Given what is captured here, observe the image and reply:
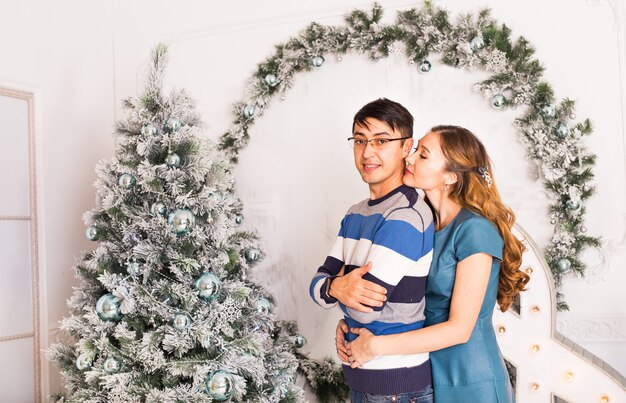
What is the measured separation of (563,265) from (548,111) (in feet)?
2.17

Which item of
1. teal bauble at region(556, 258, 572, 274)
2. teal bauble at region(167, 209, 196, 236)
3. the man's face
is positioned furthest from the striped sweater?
teal bauble at region(556, 258, 572, 274)

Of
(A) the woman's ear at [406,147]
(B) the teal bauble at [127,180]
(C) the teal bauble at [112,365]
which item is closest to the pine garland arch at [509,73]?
(A) the woman's ear at [406,147]

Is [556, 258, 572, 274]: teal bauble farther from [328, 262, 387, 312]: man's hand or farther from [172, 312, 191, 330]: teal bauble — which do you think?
[172, 312, 191, 330]: teal bauble

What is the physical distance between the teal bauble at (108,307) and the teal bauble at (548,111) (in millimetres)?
1898

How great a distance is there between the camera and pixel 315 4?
308cm

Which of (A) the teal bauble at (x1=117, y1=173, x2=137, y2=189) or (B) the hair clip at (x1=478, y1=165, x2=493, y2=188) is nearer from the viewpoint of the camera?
(B) the hair clip at (x1=478, y1=165, x2=493, y2=188)

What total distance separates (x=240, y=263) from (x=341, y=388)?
98 centimetres

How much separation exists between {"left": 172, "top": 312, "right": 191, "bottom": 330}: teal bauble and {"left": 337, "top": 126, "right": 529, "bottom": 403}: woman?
1.73ft


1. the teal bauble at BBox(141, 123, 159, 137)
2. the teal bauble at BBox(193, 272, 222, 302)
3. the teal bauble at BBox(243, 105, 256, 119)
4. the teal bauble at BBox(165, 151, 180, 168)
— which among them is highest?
the teal bauble at BBox(243, 105, 256, 119)

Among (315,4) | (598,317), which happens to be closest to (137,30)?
(315,4)

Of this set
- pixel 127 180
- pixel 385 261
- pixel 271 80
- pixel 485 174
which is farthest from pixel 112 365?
pixel 271 80

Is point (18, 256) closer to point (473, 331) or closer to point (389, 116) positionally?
point (389, 116)

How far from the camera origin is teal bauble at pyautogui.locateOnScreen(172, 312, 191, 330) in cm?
206

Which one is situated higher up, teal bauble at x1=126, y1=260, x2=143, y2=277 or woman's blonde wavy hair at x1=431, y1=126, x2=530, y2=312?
woman's blonde wavy hair at x1=431, y1=126, x2=530, y2=312
